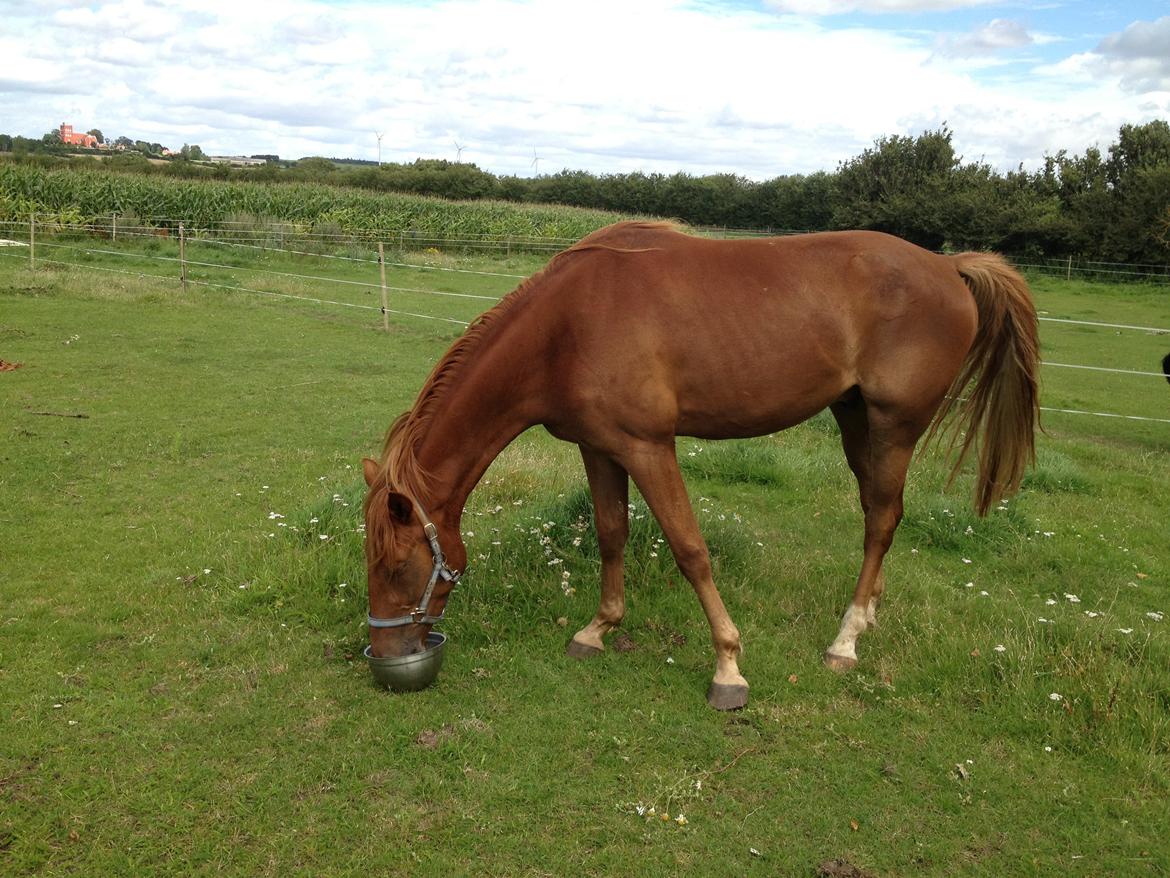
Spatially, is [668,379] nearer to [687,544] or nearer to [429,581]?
[687,544]

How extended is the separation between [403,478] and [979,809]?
8.27 feet

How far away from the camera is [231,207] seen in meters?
27.5

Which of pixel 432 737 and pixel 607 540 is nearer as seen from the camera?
pixel 432 737

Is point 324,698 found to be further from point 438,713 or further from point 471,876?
point 471,876

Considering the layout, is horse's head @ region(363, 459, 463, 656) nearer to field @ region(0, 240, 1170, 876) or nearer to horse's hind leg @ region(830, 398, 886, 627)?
field @ region(0, 240, 1170, 876)

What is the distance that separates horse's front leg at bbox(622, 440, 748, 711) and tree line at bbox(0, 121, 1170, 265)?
29295mm

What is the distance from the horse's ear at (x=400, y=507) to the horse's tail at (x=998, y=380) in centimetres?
277

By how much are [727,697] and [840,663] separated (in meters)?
0.70

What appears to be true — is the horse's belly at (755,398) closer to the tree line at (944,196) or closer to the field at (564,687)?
the field at (564,687)

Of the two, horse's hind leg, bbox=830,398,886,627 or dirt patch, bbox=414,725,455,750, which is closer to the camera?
dirt patch, bbox=414,725,455,750

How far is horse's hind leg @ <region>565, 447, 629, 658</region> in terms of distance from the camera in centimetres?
420

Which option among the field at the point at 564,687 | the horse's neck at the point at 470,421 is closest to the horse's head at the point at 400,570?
the horse's neck at the point at 470,421

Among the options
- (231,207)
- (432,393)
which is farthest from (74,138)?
(432,393)

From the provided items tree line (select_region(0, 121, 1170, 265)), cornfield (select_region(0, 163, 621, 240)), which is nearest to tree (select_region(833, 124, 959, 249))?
tree line (select_region(0, 121, 1170, 265))
